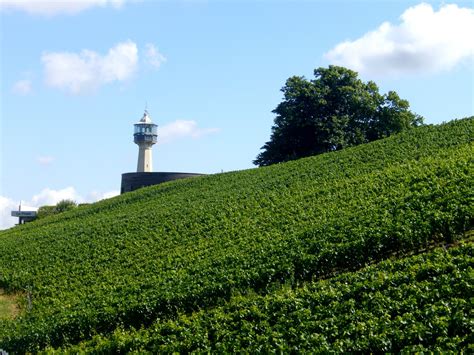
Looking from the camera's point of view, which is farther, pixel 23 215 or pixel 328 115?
pixel 23 215

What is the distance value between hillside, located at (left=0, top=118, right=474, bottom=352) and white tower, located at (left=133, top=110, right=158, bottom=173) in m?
42.1

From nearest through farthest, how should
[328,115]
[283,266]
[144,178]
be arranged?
[283,266] < [328,115] < [144,178]

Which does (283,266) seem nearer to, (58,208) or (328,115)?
(328,115)

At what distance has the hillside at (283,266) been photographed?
11.6 meters

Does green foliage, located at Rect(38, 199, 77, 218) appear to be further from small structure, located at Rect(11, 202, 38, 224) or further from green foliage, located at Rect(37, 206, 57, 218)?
small structure, located at Rect(11, 202, 38, 224)

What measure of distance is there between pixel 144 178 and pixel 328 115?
1837cm

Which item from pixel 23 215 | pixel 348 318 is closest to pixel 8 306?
pixel 348 318

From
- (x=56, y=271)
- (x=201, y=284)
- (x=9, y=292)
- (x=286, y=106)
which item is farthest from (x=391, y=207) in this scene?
(x=286, y=106)

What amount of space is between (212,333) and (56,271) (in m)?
14.7

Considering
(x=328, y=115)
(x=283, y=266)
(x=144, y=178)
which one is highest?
(x=328, y=115)

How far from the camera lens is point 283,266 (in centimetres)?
1656

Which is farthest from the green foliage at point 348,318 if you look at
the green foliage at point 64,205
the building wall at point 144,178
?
the green foliage at point 64,205

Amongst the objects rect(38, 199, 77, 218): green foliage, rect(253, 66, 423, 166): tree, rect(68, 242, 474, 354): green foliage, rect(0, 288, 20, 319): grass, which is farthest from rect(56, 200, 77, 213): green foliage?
rect(68, 242, 474, 354): green foliage

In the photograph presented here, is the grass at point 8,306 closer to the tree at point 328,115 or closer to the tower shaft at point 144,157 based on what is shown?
the tree at point 328,115
